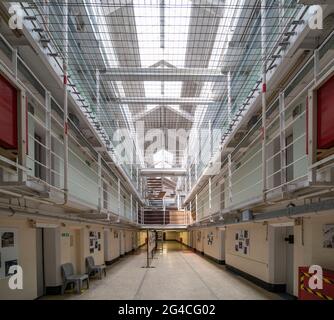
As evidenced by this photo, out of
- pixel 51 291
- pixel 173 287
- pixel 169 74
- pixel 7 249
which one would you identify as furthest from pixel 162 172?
pixel 7 249

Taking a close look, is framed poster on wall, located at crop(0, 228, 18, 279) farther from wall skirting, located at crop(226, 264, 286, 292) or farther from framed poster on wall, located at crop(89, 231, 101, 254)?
wall skirting, located at crop(226, 264, 286, 292)

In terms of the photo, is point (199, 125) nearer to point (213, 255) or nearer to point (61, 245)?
point (61, 245)

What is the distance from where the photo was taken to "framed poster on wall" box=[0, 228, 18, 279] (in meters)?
3.68

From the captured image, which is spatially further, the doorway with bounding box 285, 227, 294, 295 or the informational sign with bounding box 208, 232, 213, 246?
the informational sign with bounding box 208, 232, 213, 246

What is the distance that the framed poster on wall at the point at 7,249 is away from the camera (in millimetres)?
3680

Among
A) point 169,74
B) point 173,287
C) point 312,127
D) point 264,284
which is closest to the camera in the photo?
point 312,127

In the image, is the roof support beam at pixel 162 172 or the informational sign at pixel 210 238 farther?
the roof support beam at pixel 162 172

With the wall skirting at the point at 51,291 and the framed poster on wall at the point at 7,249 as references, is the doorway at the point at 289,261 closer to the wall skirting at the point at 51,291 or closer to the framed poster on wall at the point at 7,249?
the wall skirting at the point at 51,291

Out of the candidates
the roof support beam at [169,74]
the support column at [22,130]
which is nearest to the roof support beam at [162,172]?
the roof support beam at [169,74]

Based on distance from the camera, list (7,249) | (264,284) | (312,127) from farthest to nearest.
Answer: (264,284) → (7,249) → (312,127)

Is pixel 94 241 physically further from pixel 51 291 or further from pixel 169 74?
pixel 169 74

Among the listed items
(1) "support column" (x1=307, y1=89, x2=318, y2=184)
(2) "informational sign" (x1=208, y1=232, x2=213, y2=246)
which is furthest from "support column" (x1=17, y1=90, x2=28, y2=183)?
(2) "informational sign" (x1=208, y1=232, x2=213, y2=246)

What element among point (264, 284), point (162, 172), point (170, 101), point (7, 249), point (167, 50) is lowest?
point (264, 284)

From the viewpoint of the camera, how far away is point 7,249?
379cm
